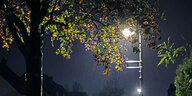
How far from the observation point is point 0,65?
112 ft

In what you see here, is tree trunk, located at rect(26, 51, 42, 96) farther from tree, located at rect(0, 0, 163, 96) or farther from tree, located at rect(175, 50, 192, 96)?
tree, located at rect(175, 50, 192, 96)

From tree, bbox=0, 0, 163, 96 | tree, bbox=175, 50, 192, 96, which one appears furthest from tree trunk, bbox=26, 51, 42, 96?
tree, bbox=175, 50, 192, 96

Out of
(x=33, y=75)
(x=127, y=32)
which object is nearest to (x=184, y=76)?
(x=127, y=32)

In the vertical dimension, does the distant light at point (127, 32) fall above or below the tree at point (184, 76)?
above

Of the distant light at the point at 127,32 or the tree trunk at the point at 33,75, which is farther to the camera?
the distant light at the point at 127,32

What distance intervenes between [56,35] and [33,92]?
457 cm

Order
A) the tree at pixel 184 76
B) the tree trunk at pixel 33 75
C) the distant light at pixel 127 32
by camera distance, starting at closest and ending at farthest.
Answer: the tree trunk at pixel 33 75, the distant light at pixel 127 32, the tree at pixel 184 76

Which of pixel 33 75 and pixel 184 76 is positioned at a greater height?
pixel 33 75

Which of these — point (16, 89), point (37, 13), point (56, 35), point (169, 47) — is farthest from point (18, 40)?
point (16, 89)

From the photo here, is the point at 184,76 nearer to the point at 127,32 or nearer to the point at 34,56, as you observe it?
the point at 127,32

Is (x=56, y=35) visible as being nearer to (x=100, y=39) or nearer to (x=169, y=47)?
(x=100, y=39)

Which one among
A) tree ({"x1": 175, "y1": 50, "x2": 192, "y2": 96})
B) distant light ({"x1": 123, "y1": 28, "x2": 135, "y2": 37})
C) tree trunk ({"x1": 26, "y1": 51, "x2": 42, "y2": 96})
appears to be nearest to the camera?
tree trunk ({"x1": 26, "y1": 51, "x2": 42, "y2": 96})

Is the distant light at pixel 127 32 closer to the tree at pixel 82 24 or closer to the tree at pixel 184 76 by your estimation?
the tree at pixel 82 24

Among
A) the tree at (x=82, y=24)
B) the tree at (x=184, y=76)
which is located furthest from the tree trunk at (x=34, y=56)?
the tree at (x=184, y=76)
